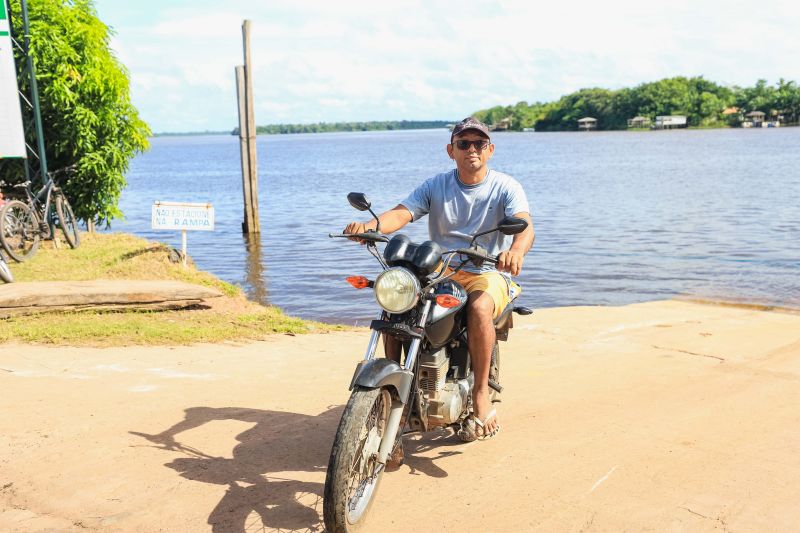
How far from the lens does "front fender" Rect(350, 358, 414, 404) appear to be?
3.76 metres

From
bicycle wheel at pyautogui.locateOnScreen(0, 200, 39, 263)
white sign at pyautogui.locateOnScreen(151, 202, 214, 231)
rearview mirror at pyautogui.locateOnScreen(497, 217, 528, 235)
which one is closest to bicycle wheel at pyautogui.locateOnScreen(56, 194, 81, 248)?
bicycle wheel at pyautogui.locateOnScreen(0, 200, 39, 263)

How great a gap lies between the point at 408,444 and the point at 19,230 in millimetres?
8607

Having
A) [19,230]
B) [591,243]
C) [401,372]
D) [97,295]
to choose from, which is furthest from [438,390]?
[591,243]

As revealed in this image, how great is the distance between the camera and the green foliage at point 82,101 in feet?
42.2

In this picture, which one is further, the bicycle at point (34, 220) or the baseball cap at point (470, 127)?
the bicycle at point (34, 220)

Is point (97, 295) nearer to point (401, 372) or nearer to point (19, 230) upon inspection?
point (19, 230)

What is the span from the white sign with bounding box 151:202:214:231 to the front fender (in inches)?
304

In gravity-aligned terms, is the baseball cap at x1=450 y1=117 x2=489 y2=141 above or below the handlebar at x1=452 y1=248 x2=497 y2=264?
above

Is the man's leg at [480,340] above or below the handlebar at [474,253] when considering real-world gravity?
below

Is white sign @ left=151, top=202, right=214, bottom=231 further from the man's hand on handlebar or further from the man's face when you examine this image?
the man's hand on handlebar

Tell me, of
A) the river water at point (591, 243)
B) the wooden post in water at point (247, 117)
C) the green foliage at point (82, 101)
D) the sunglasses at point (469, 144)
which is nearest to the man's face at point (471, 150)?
the sunglasses at point (469, 144)

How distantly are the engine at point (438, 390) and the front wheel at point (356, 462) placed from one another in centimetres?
38

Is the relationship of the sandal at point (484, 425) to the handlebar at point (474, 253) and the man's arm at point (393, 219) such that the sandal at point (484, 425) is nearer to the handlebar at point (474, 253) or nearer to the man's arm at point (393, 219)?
the handlebar at point (474, 253)

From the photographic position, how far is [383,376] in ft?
12.5
